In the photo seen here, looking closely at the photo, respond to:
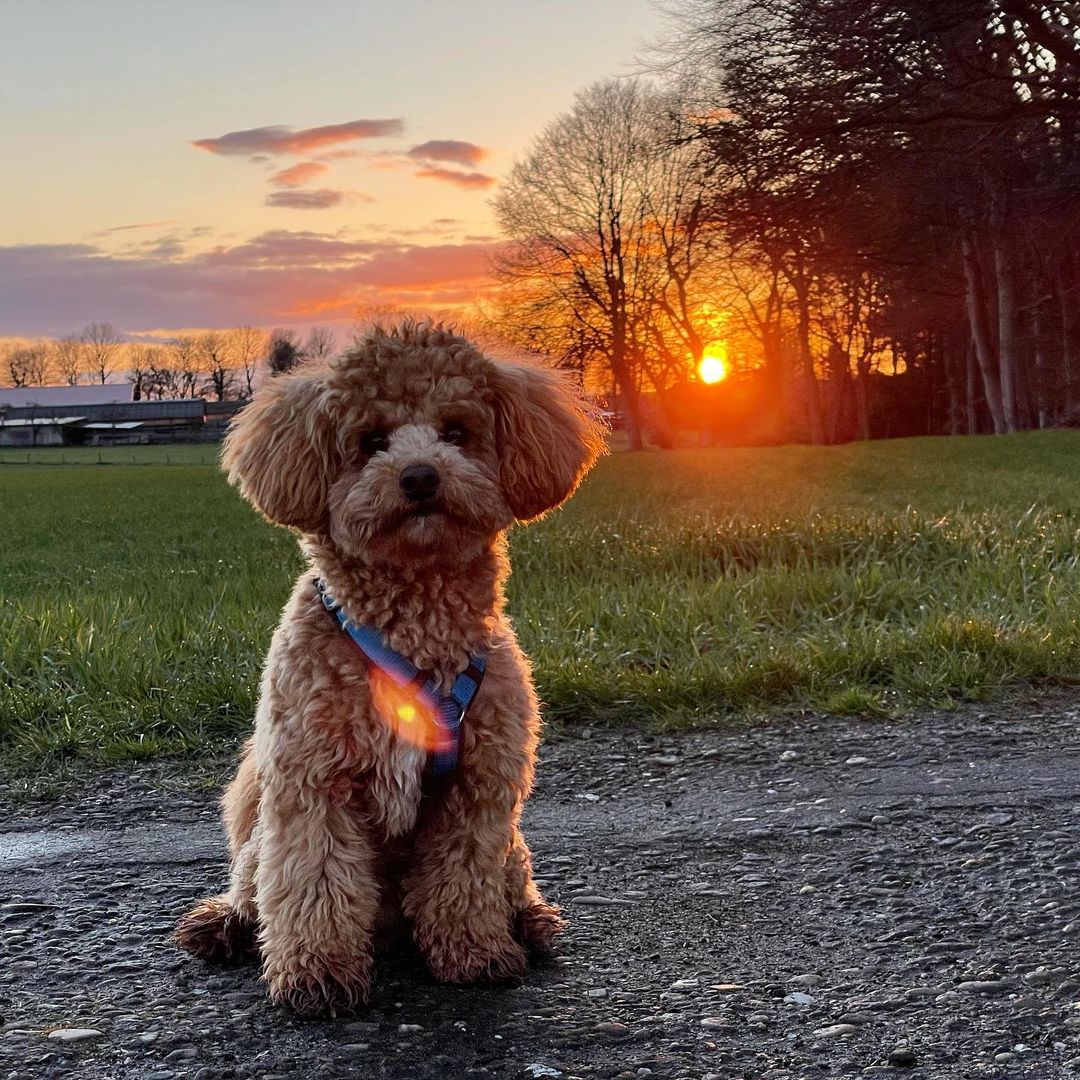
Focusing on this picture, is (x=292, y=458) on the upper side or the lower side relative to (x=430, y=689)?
upper

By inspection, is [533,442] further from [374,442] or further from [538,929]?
[538,929]

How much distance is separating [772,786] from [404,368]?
2658 mm

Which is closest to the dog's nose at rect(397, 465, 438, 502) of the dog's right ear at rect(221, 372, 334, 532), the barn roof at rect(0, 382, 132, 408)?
the dog's right ear at rect(221, 372, 334, 532)

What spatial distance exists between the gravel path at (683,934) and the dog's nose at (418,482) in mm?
1304

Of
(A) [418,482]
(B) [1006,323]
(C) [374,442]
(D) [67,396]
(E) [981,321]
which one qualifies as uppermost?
(D) [67,396]

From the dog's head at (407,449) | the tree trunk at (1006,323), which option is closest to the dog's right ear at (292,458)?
the dog's head at (407,449)

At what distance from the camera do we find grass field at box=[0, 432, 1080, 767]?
20.4ft

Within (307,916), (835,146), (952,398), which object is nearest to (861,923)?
(307,916)

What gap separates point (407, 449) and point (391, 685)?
0.61 metres

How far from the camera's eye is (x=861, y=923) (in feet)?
12.6

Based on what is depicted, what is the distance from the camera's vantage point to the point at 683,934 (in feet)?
12.4

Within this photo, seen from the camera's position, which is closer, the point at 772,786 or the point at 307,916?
the point at 307,916

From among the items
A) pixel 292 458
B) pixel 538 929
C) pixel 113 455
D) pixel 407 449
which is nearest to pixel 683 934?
pixel 538 929

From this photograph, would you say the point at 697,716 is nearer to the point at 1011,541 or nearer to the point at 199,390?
the point at 1011,541
